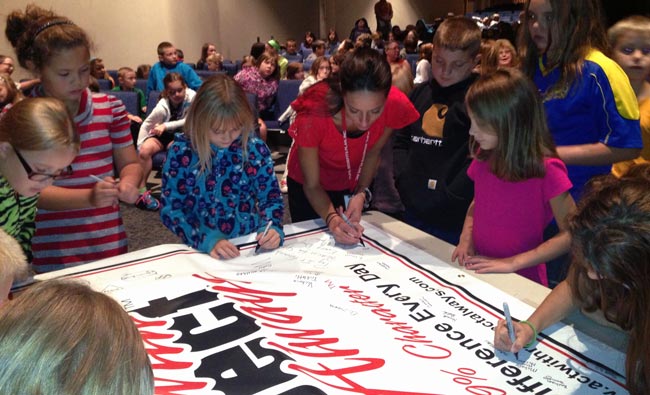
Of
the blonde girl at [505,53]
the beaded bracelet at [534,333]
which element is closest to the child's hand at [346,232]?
the beaded bracelet at [534,333]

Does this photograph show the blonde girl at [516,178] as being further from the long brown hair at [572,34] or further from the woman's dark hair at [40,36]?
the woman's dark hair at [40,36]

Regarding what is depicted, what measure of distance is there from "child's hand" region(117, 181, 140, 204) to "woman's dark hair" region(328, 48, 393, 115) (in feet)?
2.21

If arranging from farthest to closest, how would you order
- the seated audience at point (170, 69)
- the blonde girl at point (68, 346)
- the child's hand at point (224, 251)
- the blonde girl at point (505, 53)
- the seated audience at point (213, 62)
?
1. the seated audience at point (213, 62)
2. the seated audience at point (170, 69)
3. the blonde girl at point (505, 53)
4. the child's hand at point (224, 251)
5. the blonde girl at point (68, 346)

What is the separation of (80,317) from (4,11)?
26.4 ft

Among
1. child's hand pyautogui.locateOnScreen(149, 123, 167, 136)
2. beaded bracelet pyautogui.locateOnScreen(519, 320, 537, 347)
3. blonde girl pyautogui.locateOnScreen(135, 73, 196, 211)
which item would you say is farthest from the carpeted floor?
beaded bracelet pyautogui.locateOnScreen(519, 320, 537, 347)

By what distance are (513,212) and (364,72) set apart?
557 millimetres

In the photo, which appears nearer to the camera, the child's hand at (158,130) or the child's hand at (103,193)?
the child's hand at (103,193)

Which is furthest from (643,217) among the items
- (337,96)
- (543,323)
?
(337,96)

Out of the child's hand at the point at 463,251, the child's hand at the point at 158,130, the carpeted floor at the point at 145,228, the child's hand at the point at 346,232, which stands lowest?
the carpeted floor at the point at 145,228

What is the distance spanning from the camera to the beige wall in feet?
26.3

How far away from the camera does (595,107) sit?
4.61 feet

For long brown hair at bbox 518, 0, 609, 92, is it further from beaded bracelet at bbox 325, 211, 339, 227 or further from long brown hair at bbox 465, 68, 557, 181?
beaded bracelet at bbox 325, 211, 339, 227

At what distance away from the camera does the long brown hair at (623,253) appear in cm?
73

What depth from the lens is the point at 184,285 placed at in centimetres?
118
